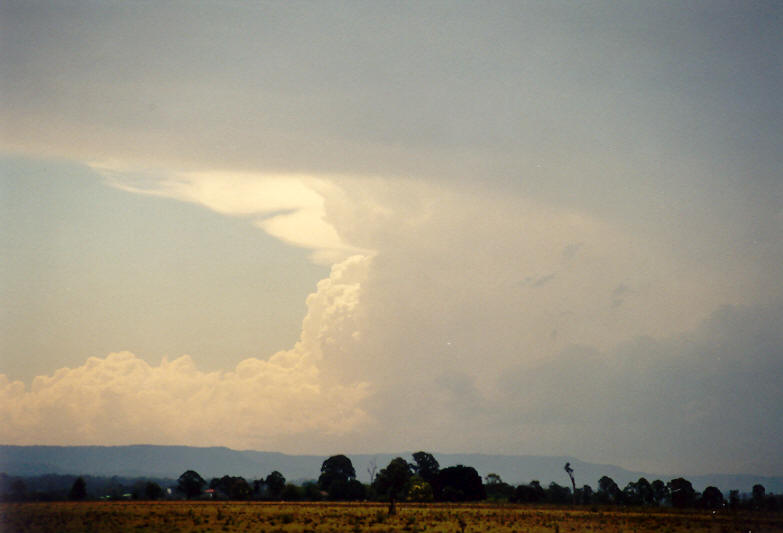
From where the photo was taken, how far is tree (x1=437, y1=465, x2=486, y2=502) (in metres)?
141

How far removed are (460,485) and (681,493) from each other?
4253 cm

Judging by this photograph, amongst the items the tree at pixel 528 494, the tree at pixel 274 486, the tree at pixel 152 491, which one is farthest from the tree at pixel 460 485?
the tree at pixel 152 491

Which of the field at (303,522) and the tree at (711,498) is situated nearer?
the field at (303,522)

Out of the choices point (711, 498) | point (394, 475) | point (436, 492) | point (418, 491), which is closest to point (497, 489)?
point (436, 492)

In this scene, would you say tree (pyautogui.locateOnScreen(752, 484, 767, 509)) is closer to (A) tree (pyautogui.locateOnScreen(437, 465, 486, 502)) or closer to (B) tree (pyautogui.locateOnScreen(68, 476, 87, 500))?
(A) tree (pyautogui.locateOnScreen(437, 465, 486, 502))

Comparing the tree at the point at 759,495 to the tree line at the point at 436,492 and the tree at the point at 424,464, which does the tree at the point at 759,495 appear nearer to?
the tree line at the point at 436,492

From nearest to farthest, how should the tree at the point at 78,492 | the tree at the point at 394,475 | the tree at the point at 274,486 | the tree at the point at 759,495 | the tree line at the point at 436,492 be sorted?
the tree at the point at 78,492
the tree at the point at 394,475
the tree line at the point at 436,492
the tree at the point at 759,495
the tree at the point at 274,486

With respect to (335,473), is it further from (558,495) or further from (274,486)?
(558,495)

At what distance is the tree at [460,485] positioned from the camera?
14138 centimetres

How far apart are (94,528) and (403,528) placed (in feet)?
86.5

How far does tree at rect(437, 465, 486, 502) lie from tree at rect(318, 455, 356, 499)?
19415 mm

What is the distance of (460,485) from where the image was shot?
14275cm

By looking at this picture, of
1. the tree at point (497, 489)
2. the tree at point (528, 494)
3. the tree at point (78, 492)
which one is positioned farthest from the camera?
the tree at point (497, 489)

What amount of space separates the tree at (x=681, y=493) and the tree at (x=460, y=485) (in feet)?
119
